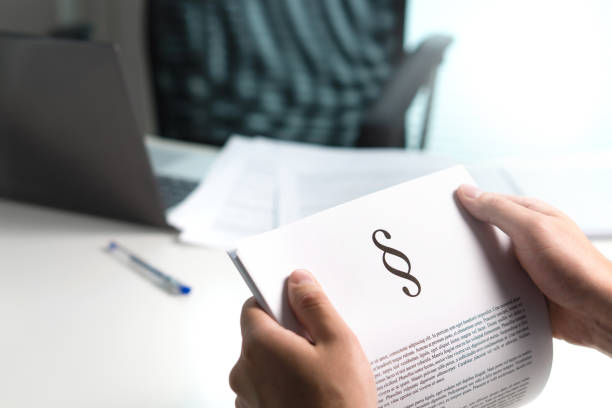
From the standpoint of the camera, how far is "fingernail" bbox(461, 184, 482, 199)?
52 centimetres

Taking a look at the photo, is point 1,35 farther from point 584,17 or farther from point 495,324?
point 584,17

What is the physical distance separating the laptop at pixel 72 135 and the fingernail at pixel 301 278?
0.39m

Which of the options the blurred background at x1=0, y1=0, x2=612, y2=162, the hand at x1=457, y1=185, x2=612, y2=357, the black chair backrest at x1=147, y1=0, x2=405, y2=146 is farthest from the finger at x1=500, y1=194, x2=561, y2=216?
the blurred background at x1=0, y1=0, x2=612, y2=162

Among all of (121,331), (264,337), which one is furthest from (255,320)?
(121,331)

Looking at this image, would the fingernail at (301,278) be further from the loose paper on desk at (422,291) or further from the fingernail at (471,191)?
the fingernail at (471,191)

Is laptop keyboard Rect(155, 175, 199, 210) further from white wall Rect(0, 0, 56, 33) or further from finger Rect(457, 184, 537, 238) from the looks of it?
white wall Rect(0, 0, 56, 33)

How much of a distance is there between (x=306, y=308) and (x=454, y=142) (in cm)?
219

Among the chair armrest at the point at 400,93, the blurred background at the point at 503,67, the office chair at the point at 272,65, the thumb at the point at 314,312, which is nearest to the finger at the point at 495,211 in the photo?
the thumb at the point at 314,312

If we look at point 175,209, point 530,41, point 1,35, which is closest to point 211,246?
point 175,209

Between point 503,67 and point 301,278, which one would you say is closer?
point 301,278

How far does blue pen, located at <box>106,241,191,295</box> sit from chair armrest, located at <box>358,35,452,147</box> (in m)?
0.62

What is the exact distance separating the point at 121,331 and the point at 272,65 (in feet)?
3.64

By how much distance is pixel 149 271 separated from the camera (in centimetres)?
74

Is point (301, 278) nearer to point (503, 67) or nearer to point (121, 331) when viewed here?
point (121, 331)
